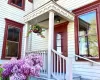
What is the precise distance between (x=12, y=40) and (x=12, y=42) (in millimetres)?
100

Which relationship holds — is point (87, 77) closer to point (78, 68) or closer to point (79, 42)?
point (78, 68)

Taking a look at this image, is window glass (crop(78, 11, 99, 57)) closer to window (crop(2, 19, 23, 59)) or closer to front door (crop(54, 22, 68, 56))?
front door (crop(54, 22, 68, 56))

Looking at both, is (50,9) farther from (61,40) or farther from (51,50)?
(61,40)

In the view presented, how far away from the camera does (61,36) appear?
565cm

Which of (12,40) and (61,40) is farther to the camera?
(12,40)

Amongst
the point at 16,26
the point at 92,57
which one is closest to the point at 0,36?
the point at 16,26

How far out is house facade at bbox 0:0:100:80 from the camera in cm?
412

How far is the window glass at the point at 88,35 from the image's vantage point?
14.4 ft

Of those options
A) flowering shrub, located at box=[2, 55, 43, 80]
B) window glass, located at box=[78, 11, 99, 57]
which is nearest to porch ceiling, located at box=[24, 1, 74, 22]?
window glass, located at box=[78, 11, 99, 57]

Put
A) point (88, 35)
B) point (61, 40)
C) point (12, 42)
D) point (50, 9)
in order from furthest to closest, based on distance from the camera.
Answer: point (12, 42)
point (61, 40)
point (88, 35)
point (50, 9)

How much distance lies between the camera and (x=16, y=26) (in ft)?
20.9

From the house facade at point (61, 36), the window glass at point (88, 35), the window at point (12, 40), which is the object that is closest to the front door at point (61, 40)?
the house facade at point (61, 36)

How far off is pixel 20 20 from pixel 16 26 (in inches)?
16.8

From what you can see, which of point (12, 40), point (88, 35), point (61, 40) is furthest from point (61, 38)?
point (12, 40)
